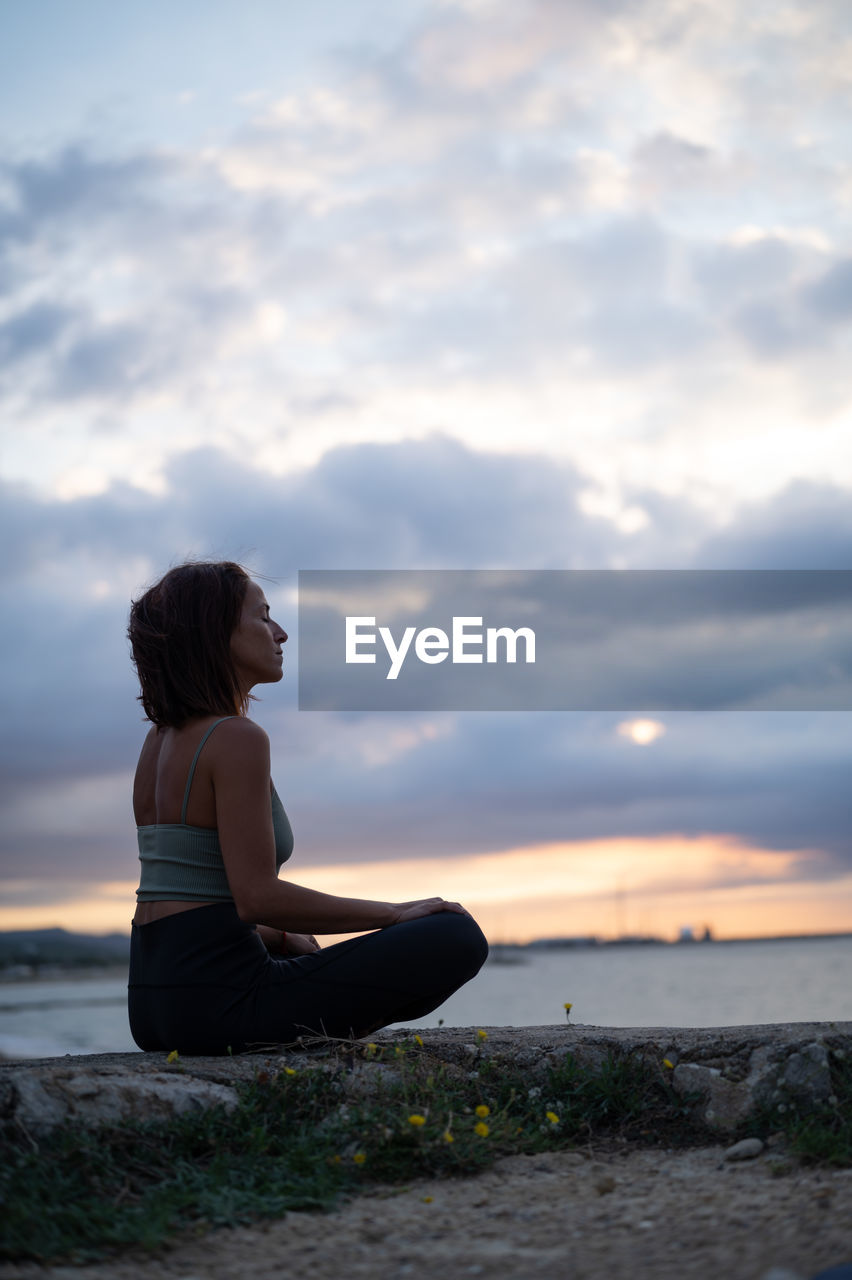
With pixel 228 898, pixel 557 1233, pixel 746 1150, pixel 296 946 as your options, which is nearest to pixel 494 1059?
pixel 296 946

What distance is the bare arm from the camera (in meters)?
3.21

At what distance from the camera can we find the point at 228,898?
3395mm

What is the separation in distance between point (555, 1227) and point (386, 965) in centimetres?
106

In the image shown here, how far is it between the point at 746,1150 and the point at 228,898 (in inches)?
66.5

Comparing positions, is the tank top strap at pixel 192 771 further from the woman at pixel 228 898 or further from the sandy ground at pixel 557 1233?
the sandy ground at pixel 557 1233

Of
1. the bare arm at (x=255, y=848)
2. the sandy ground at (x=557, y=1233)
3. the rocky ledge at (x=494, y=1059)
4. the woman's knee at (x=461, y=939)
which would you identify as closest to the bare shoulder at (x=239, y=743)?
the bare arm at (x=255, y=848)

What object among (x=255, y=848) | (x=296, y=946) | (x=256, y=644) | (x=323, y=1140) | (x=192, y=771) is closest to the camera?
(x=323, y=1140)

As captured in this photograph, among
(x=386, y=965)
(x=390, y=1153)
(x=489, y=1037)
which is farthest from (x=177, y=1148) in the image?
(x=489, y=1037)

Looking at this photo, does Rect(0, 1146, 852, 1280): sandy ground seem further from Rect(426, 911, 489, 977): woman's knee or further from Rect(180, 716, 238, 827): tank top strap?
Rect(180, 716, 238, 827): tank top strap

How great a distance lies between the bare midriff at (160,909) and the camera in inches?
133

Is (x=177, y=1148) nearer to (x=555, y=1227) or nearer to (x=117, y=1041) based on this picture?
(x=555, y=1227)

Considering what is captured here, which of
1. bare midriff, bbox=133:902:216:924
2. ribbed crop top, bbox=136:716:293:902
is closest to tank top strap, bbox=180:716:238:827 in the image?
ribbed crop top, bbox=136:716:293:902

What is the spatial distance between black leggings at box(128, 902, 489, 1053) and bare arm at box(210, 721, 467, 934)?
0.15 meters

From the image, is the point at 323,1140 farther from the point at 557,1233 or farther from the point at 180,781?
the point at 180,781
